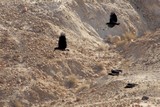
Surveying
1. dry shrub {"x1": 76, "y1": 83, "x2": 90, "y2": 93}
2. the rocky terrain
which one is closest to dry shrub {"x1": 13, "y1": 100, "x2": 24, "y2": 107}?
the rocky terrain

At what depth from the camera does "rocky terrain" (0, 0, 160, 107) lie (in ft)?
76.9

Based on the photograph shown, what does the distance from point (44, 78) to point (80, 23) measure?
27.2ft

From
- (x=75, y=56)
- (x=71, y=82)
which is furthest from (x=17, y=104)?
(x=75, y=56)

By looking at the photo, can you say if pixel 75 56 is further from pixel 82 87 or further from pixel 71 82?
pixel 82 87

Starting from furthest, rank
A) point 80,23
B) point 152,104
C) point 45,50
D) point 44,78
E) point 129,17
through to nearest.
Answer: point 129,17 < point 80,23 < point 45,50 < point 44,78 < point 152,104

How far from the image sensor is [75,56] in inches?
1125

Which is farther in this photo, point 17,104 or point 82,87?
point 82,87

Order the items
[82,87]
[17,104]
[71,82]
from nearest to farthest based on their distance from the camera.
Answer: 1. [17,104]
2. [82,87]
3. [71,82]

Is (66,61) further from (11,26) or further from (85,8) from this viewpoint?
(85,8)

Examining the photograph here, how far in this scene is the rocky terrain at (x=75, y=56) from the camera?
2345 centimetres

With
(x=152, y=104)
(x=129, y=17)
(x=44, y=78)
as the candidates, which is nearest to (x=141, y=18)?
(x=129, y=17)

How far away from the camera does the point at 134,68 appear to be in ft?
87.9

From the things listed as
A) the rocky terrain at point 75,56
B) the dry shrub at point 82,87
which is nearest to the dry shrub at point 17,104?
the rocky terrain at point 75,56

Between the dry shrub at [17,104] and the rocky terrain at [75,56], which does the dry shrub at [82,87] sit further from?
the dry shrub at [17,104]
